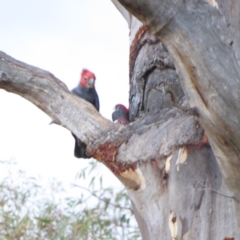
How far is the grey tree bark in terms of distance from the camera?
2.08 m

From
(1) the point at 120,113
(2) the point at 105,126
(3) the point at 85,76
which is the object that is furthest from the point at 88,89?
(2) the point at 105,126

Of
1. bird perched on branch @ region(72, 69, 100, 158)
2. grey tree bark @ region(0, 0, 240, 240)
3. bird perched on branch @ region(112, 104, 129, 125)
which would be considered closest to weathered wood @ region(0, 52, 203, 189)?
grey tree bark @ region(0, 0, 240, 240)

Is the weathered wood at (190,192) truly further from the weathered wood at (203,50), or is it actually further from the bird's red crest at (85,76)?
the bird's red crest at (85,76)

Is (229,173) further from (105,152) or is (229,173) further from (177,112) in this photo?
(105,152)

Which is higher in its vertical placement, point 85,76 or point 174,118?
point 85,76

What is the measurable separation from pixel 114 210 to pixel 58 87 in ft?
5.81

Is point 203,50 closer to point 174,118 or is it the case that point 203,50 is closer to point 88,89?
point 174,118

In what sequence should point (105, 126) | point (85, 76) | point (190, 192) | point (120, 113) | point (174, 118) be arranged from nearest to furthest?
point (190, 192) → point (174, 118) → point (105, 126) → point (120, 113) → point (85, 76)

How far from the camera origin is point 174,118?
283cm

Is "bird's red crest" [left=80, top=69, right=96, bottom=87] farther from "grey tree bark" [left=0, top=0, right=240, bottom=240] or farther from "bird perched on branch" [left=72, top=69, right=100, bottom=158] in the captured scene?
"grey tree bark" [left=0, top=0, right=240, bottom=240]

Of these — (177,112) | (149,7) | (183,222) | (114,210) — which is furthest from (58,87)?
(114,210)

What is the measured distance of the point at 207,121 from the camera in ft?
7.07

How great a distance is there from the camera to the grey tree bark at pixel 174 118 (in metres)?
2.08

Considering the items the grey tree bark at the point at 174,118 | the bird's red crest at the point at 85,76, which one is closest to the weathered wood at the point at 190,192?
the grey tree bark at the point at 174,118
